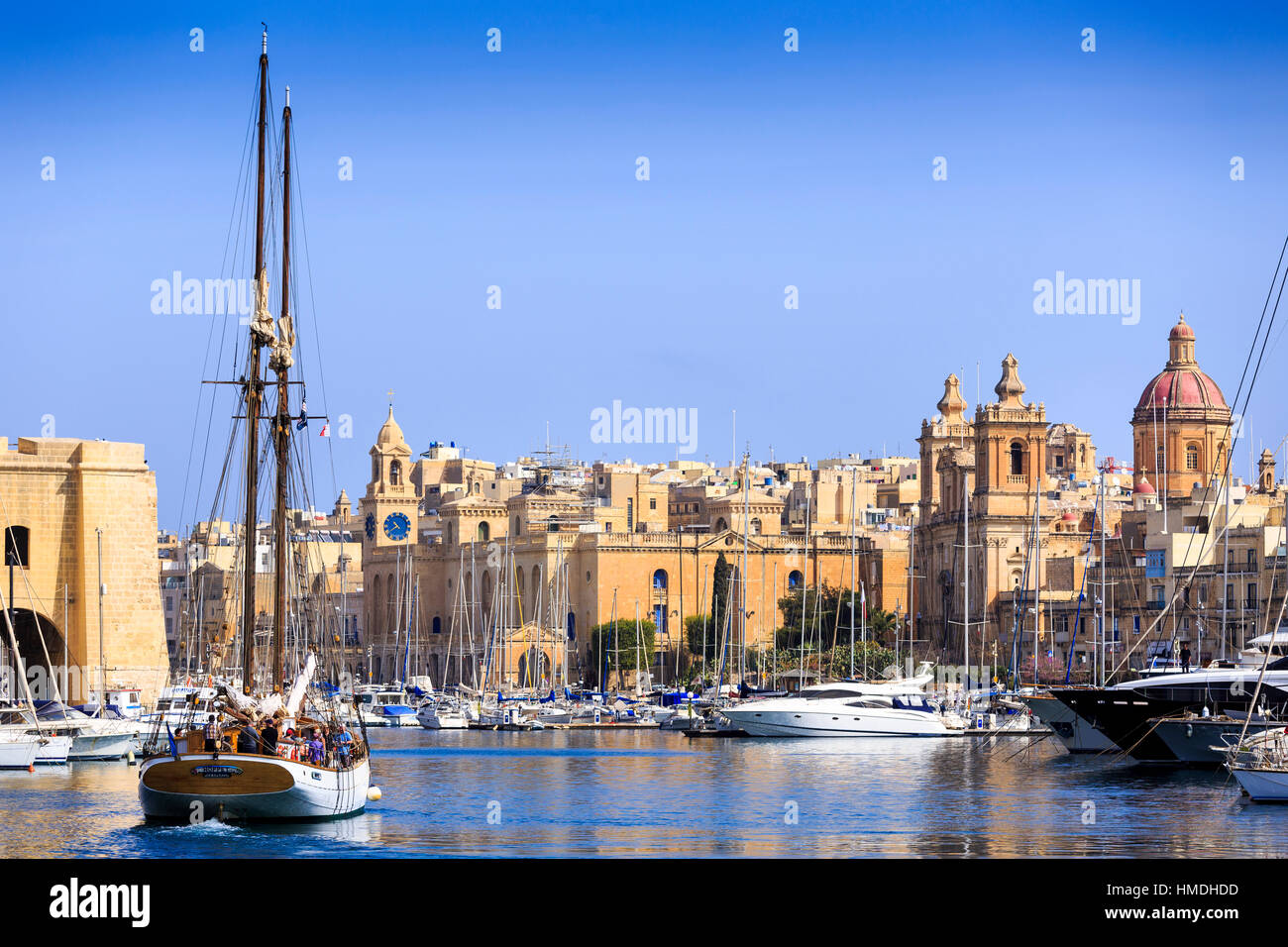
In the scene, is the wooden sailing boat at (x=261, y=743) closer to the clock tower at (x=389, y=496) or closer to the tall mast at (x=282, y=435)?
the tall mast at (x=282, y=435)

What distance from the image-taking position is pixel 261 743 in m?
22.9

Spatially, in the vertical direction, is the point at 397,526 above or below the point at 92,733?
above

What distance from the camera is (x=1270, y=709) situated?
33.5 metres

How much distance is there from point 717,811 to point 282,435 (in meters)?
8.41

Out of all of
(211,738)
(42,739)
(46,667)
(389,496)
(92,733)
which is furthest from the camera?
(389,496)

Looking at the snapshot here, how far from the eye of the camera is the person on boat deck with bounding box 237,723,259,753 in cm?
2284

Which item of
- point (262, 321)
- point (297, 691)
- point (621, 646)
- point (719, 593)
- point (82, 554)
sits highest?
point (262, 321)

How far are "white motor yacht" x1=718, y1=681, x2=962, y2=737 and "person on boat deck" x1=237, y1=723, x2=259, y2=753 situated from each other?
29.5 meters

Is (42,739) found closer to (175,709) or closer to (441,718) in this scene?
(175,709)

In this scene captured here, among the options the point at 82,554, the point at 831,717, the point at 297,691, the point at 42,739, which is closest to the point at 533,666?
the point at 831,717

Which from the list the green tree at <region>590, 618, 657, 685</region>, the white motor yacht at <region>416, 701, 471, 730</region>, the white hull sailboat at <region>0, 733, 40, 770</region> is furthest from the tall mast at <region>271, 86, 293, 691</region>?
the green tree at <region>590, 618, 657, 685</region>

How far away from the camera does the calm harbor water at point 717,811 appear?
75.7 feet

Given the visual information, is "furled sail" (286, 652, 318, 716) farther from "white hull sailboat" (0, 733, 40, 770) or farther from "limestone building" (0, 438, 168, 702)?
"limestone building" (0, 438, 168, 702)

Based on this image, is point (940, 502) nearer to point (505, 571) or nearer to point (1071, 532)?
point (1071, 532)
